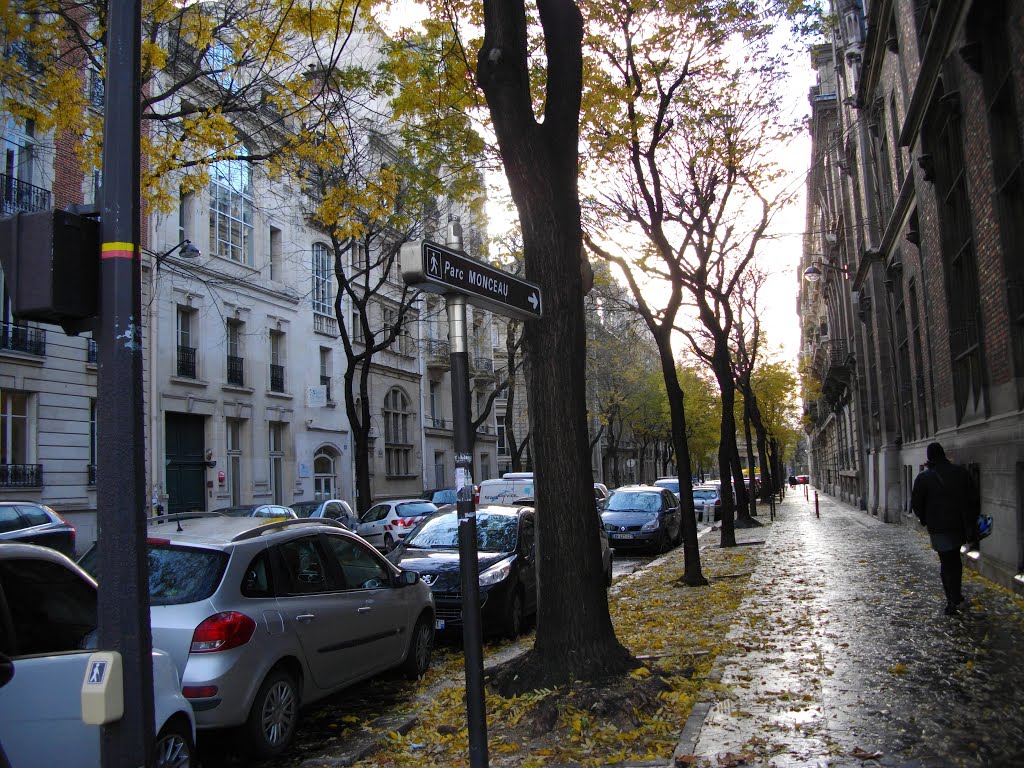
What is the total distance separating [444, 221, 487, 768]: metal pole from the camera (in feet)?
14.1

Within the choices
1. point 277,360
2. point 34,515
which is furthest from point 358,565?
point 277,360

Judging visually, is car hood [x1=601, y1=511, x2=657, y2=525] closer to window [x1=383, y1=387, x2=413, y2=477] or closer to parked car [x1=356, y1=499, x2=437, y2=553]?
parked car [x1=356, y1=499, x2=437, y2=553]

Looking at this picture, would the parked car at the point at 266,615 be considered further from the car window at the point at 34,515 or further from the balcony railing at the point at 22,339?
the balcony railing at the point at 22,339

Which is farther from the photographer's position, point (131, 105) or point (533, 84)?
point (533, 84)

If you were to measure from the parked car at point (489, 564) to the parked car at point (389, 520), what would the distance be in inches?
473

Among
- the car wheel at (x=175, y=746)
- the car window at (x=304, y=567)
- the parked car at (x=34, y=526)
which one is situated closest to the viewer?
the car wheel at (x=175, y=746)

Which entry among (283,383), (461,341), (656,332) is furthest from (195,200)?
(461,341)

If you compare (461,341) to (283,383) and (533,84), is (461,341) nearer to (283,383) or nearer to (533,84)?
(533,84)

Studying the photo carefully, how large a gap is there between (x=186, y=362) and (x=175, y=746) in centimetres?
2505

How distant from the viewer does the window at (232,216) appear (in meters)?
Answer: 29.1

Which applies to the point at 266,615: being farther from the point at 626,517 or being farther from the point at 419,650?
the point at 626,517

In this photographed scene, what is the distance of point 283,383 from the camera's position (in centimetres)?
3328

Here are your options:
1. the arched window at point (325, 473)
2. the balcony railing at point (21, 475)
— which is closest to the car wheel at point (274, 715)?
the balcony railing at point (21, 475)

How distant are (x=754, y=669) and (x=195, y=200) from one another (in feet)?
84.9
